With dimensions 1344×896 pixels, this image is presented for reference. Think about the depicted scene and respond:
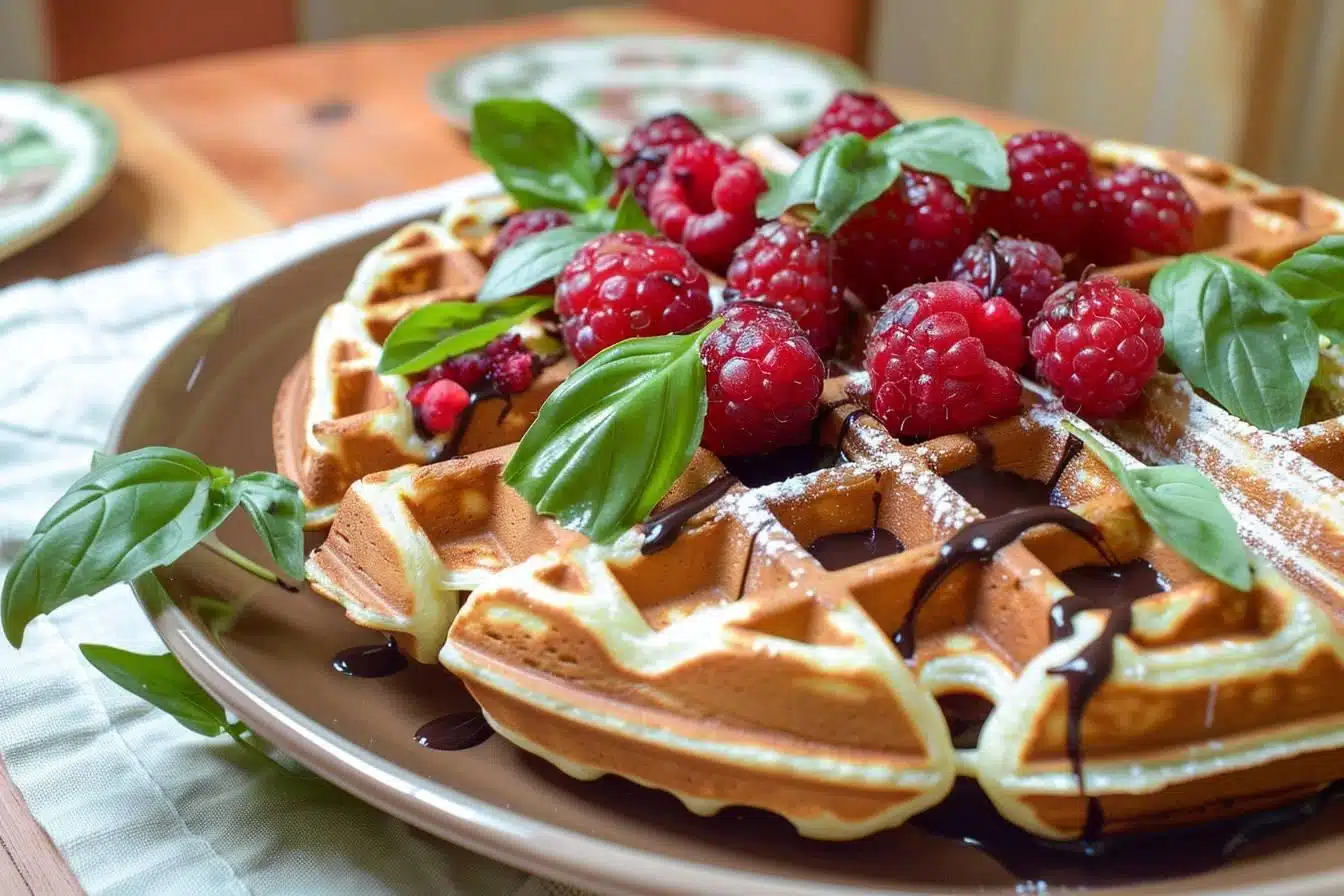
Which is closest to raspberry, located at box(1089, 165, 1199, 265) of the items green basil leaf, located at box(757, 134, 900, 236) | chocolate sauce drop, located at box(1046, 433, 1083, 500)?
green basil leaf, located at box(757, 134, 900, 236)

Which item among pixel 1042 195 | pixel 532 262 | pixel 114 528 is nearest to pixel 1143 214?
pixel 1042 195

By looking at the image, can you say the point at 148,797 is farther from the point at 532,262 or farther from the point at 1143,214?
the point at 1143,214

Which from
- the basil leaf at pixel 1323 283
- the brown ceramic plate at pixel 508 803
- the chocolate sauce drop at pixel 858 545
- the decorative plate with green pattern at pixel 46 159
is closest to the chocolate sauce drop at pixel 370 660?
the brown ceramic plate at pixel 508 803

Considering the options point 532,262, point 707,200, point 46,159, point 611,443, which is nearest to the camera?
point 611,443

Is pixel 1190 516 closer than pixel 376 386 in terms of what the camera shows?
Yes

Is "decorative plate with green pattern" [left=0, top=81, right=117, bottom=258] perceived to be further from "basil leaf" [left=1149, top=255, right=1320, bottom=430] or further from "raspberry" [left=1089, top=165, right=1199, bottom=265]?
"basil leaf" [left=1149, top=255, right=1320, bottom=430]

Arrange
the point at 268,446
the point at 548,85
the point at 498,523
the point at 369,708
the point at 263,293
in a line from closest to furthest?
the point at 369,708, the point at 498,523, the point at 268,446, the point at 263,293, the point at 548,85

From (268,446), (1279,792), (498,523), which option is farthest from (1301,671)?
(268,446)

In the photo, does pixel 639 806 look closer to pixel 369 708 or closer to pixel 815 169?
pixel 369 708
